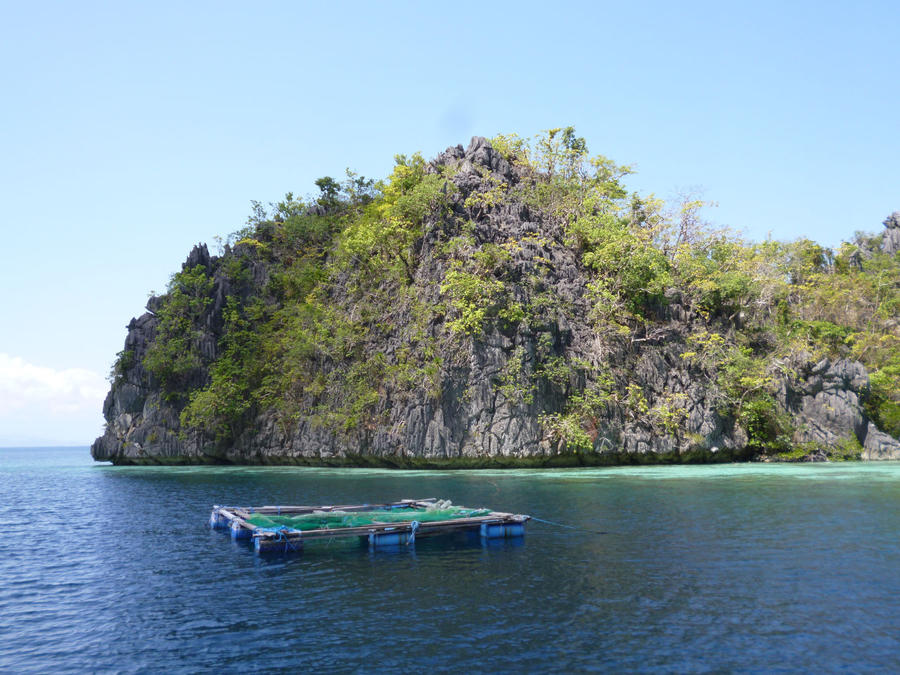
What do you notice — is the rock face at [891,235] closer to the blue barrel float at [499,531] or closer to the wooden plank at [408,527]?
the blue barrel float at [499,531]

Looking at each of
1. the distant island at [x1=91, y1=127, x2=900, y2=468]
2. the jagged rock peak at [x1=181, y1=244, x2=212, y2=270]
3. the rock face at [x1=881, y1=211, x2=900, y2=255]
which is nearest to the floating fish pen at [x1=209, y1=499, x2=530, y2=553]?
the distant island at [x1=91, y1=127, x2=900, y2=468]

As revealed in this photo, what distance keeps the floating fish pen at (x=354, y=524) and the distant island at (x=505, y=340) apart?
2447 cm

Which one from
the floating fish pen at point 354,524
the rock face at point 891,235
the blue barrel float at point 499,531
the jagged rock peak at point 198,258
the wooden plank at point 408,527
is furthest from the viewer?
the rock face at point 891,235

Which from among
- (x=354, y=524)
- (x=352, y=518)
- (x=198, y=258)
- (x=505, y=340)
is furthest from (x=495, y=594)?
(x=198, y=258)

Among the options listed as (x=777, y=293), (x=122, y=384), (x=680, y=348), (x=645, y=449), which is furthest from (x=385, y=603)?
(x=122, y=384)

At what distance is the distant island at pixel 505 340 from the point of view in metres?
50.0

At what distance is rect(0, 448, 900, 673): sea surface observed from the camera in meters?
11.0

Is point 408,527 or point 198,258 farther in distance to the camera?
point 198,258

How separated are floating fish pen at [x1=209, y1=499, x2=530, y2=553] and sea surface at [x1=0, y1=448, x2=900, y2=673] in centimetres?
59

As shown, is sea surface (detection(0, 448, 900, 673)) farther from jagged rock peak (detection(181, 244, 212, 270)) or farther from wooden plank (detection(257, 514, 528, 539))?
jagged rock peak (detection(181, 244, 212, 270))

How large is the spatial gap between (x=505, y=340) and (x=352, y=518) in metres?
29.4

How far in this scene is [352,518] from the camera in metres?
22.8

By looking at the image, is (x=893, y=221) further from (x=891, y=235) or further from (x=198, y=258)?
(x=198, y=258)

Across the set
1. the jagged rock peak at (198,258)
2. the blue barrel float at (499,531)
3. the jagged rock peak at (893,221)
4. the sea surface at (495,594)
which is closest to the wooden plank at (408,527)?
the blue barrel float at (499,531)
